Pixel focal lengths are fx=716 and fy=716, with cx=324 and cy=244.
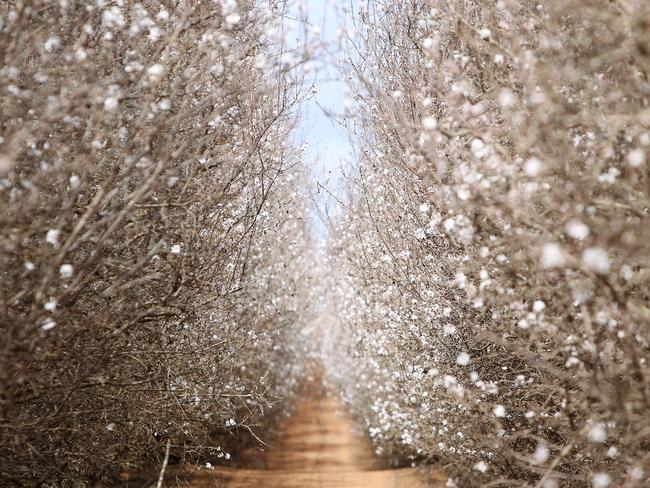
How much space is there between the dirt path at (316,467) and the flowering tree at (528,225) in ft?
10.0

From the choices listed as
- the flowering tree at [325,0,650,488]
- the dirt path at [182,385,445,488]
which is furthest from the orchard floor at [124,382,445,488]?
the flowering tree at [325,0,650,488]

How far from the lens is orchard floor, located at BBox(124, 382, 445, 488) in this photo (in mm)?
10922

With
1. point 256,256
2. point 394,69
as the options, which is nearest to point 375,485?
point 256,256

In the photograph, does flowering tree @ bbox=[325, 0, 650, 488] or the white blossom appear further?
flowering tree @ bbox=[325, 0, 650, 488]

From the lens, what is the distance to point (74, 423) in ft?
17.1

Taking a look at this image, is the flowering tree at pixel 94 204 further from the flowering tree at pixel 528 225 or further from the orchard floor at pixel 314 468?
the orchard floor at pixel 314 468

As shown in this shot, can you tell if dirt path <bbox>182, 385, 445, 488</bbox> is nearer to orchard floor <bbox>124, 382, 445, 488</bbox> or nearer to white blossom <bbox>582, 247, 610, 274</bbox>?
orchard floor <bbox>124, 382, 445, 488</bbox>

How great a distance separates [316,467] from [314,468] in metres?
0.13

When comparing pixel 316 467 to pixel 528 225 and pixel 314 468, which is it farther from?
pixel 528 225

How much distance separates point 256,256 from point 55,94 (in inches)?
228

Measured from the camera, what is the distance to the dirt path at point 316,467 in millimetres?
11031

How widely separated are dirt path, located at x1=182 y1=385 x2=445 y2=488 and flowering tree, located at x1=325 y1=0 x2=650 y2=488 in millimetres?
3055

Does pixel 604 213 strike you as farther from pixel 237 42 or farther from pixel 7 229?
pixel 237 42

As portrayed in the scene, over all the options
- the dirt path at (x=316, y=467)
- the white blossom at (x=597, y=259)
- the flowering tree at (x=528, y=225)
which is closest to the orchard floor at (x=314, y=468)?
the dirt path at (x=316, y=467)
